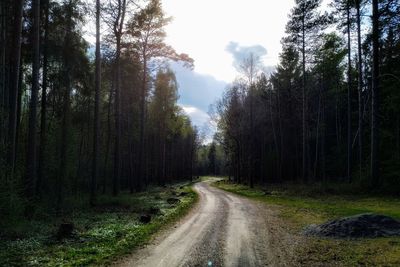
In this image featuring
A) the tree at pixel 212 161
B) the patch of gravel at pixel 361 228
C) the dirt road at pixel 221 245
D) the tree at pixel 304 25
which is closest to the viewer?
the dirt road at pixel 221 245

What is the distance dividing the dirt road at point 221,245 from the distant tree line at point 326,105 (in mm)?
7514

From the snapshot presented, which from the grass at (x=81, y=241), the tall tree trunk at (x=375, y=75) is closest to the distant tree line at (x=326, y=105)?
the tall tree trunk at (x=375, y=75)

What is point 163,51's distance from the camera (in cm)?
2917

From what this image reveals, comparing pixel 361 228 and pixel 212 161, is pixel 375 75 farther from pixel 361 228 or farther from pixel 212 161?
pixel 212 161

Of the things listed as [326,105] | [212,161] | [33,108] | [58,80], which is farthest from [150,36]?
[212,161]

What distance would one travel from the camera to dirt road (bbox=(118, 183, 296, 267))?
866 centimetres

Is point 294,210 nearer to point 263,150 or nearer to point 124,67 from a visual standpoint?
point 124,67

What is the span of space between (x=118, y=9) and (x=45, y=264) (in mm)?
17979

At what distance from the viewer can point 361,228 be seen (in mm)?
11562

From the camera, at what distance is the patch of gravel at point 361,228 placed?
11.3 meters

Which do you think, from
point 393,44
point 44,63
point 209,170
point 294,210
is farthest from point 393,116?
point 209,170

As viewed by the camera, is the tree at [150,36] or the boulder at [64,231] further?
the tree at [150,36]

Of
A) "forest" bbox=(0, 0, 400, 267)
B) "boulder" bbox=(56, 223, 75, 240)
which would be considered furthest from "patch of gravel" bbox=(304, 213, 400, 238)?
"boulder" bbox=(56, 223, 75, 240)

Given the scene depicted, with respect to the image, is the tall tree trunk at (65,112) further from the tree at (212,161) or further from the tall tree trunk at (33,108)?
the tree at (212,161)
